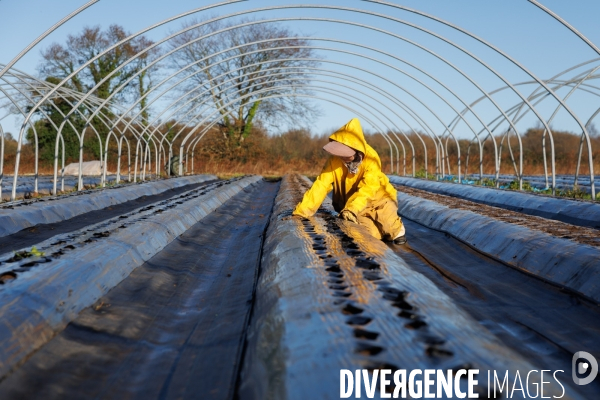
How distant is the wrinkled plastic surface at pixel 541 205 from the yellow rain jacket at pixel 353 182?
2701 millimetres

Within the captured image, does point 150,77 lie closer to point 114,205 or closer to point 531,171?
point 531,171

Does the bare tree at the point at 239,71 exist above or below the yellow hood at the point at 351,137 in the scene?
above

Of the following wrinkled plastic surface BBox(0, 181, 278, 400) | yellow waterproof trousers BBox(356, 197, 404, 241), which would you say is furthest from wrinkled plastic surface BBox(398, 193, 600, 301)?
wrinkled plastic surface BBox(0, 181, 278, 400)

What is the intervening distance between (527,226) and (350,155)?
5.75 ft

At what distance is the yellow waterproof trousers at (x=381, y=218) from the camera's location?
5188mm

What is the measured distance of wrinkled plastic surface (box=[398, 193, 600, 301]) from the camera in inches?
140

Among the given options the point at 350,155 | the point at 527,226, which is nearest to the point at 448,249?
the point at 527,226

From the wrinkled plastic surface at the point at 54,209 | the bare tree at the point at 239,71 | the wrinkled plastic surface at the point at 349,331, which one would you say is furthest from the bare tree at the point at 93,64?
the wrinkled plastic surface at the point at 349,331

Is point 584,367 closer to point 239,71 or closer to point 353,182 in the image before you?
point 353,182

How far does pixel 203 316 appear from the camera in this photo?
10.2 feet

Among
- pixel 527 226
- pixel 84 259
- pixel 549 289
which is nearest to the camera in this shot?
pixel 84 259

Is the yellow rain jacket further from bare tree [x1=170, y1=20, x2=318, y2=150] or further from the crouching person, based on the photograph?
bare tree [x1=170, y1=20, x2=318, y2=150]

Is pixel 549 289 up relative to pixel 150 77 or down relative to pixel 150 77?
down

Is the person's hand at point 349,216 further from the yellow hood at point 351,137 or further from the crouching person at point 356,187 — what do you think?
the yellow hood at point 351,137
